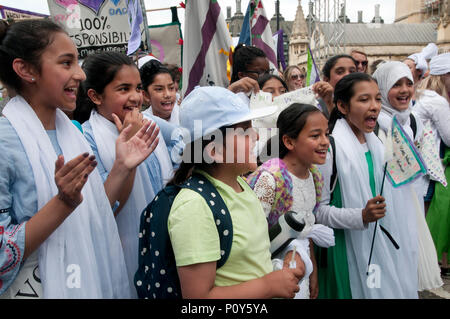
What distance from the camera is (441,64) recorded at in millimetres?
4668

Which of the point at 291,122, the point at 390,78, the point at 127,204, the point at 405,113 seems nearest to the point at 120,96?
the point at 127,204

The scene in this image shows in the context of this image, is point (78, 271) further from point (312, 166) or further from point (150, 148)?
point (312, 166)

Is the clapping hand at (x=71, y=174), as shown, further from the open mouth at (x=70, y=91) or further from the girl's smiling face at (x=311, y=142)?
the girl's smiling face at (x=311, y=142)

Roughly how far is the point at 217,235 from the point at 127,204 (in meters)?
0.86

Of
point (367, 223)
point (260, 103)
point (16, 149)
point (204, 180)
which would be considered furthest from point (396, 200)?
point (16, 149)

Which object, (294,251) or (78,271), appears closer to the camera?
(78,271)

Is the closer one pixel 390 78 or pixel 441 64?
pixel 390 78

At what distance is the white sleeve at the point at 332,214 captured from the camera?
2641mm

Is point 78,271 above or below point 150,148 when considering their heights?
below

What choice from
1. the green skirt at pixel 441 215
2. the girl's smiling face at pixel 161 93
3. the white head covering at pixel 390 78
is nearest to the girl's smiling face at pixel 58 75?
the girl's smiling face at pixel 161 93

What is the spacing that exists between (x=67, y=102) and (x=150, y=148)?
43cm

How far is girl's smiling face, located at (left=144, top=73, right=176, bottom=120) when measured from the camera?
3.46m

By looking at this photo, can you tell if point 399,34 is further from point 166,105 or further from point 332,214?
point 332,214

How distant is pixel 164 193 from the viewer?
60.3 inches
